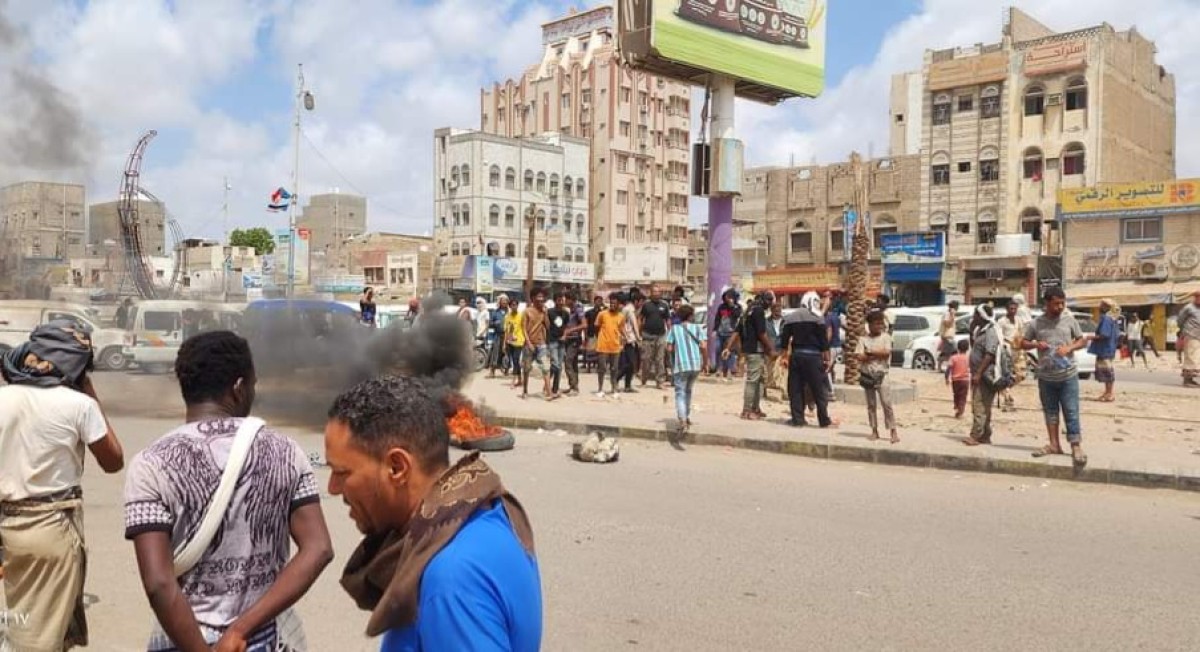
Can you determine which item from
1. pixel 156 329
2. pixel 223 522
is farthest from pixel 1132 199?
pixel 223 522

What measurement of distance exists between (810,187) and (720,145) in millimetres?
26738

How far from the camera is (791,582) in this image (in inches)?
208

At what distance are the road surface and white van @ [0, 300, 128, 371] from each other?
849cm

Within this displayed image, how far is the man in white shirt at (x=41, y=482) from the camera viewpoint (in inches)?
124

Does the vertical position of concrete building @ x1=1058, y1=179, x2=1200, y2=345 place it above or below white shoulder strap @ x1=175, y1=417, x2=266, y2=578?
above

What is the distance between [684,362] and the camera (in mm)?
10797

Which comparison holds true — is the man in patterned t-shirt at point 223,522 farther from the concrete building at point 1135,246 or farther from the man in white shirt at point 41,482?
the concrete building at point 1135,246

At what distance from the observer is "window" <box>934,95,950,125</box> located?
45.2 metres

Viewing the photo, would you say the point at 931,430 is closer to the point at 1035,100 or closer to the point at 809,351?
the point at 809,351

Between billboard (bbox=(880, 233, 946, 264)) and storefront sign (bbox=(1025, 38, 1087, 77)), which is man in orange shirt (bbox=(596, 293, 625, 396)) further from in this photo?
storefront sign (bbox=(1025, 38, 1087, 77))

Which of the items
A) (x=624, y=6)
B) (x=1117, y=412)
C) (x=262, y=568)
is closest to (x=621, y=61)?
(x=624, y=6)

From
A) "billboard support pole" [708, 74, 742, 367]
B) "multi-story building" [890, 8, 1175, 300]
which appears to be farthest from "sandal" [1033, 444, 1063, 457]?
"multi-story building" [890, 8, 1175, 300]

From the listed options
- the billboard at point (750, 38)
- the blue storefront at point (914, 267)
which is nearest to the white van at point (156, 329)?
the billboard at point (750, 38)

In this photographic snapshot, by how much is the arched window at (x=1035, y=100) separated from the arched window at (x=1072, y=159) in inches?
85.7
